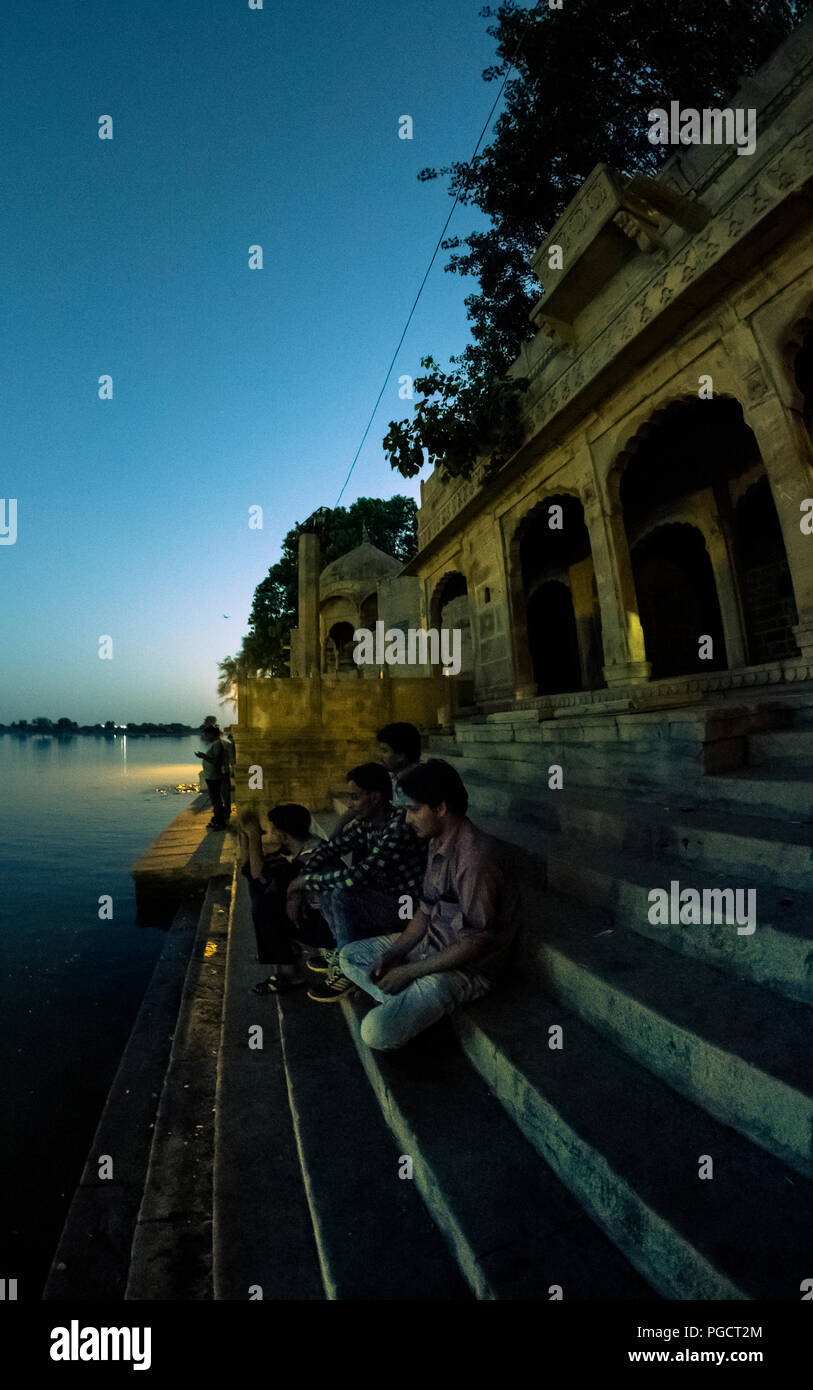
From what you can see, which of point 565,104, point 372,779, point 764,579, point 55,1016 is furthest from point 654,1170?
point 565,104

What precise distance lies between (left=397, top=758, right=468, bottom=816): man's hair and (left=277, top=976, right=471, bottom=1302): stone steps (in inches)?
55.5

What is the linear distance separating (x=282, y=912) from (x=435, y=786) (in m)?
A: 1.89

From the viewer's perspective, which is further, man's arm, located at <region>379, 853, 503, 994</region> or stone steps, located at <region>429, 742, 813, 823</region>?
stone steps, located at <region>429, 742, 813, 823</region>

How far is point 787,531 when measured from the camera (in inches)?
221

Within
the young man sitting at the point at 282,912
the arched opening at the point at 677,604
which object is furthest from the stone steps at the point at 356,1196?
the arched opening at the point at 677,604

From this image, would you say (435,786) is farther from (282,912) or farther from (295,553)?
(295,553)

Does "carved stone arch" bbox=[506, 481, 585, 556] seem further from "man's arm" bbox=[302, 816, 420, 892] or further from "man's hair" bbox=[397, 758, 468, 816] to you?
"man's hair" bbox=[397, 758, 468, 816]

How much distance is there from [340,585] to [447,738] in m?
15.4

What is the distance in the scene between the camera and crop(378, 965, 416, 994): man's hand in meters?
2.68

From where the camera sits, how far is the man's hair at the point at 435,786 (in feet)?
9.32

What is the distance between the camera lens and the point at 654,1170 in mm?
1730

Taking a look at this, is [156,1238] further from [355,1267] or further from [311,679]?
[311,679]

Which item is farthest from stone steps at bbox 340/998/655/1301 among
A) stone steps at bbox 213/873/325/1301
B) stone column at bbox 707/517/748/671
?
stone column at bbox 707/517/748/671
